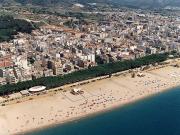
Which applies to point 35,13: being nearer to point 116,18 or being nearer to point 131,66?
point 116,18

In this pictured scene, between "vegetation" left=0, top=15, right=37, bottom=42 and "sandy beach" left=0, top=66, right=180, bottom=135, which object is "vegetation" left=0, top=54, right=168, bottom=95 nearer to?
"sandy beach" left=0, top=66, right=180, bottom=135

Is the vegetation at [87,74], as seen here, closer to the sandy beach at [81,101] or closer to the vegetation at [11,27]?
the sandy beach at [81,101]

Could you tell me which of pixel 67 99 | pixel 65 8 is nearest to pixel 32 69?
pixel 67 99

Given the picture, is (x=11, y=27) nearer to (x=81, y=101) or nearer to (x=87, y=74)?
(x=87, y=74)

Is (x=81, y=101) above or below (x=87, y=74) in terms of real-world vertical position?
below

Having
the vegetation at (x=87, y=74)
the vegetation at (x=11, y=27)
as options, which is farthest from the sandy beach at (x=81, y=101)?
the vegetation at (x=11, y=27)

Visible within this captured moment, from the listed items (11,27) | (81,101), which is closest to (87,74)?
(81,101)

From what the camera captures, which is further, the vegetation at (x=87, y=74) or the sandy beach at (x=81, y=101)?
the vegetation at (x=87, y=74)
